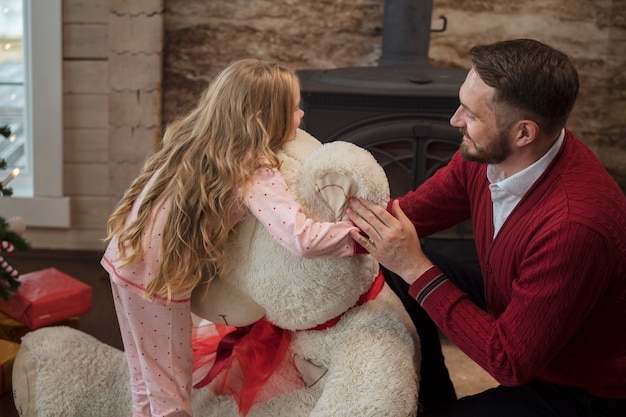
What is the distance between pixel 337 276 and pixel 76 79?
166 cm

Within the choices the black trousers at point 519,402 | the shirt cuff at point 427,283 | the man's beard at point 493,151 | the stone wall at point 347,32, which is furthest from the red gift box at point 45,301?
the man's beard at point 493,151

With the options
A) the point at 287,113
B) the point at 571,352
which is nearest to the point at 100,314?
the point at 287,113

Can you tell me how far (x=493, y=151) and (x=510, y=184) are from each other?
7 cm

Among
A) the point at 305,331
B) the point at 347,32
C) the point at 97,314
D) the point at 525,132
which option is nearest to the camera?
the point at 525,132

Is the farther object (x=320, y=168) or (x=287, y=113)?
(x=287, y=113)

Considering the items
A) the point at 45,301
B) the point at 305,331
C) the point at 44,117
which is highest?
the point at 44,117

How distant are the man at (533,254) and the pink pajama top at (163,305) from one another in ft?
0.45

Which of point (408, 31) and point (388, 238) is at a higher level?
point (408, 31)

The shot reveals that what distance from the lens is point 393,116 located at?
2467 millimetres

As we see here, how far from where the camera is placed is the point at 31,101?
2.89 m

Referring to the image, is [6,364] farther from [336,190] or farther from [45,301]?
[336,190]

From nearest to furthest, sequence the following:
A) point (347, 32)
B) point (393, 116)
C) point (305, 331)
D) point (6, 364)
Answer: point (305, 331) < point (6, 364) < point (393, 116) < point (347, 32)

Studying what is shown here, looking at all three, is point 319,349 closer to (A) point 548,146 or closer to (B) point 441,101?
(A) point 548,146

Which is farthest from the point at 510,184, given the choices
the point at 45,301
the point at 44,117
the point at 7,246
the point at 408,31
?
the point at 44,117
